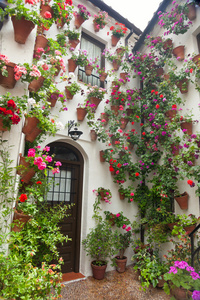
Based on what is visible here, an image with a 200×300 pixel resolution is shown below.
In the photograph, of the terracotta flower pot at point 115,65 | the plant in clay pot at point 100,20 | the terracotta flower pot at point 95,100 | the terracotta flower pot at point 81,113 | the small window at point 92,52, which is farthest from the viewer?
the terracotta flower pot at point 115,65

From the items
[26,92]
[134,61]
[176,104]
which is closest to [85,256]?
[26,92]

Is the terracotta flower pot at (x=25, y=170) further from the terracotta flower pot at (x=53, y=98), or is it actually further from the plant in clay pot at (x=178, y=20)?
the plant in clay pot at (x=178, y=20)

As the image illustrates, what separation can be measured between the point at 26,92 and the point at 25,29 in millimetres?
958

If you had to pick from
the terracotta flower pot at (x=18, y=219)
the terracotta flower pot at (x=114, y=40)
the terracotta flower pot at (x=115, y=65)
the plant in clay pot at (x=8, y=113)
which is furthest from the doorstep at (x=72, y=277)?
the terracotta flower pot at (x=114, y=40)

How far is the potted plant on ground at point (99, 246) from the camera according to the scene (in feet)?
13.9

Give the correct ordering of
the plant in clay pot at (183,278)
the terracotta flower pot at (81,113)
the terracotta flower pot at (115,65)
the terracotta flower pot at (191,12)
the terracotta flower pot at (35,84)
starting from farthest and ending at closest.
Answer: the terracotta flower pot at (115,65) < the terracotta flower pot at (81,113) < the terracotta flower pot at (191,12) < the terracotta flower pot at (35,84) < the plant in clay pot at (183,278)

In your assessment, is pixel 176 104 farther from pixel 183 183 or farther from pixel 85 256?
pixel 85 256

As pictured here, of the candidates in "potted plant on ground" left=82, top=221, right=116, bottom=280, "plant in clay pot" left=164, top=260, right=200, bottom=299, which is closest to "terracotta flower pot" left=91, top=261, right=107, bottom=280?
"potted plant on ground" left=82, top=221, right=116, bottom=280

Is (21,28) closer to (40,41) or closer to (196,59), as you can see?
(40,41)

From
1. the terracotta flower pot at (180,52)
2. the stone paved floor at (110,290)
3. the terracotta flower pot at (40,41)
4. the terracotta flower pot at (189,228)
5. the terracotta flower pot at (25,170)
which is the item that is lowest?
the stone paved floor at (110,290)

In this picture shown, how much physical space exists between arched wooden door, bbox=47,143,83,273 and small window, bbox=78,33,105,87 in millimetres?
2139

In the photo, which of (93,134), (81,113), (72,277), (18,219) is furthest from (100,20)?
(72,277)

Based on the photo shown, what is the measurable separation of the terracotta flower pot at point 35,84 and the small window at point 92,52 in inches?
95.4

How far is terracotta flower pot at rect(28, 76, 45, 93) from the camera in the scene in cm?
317
